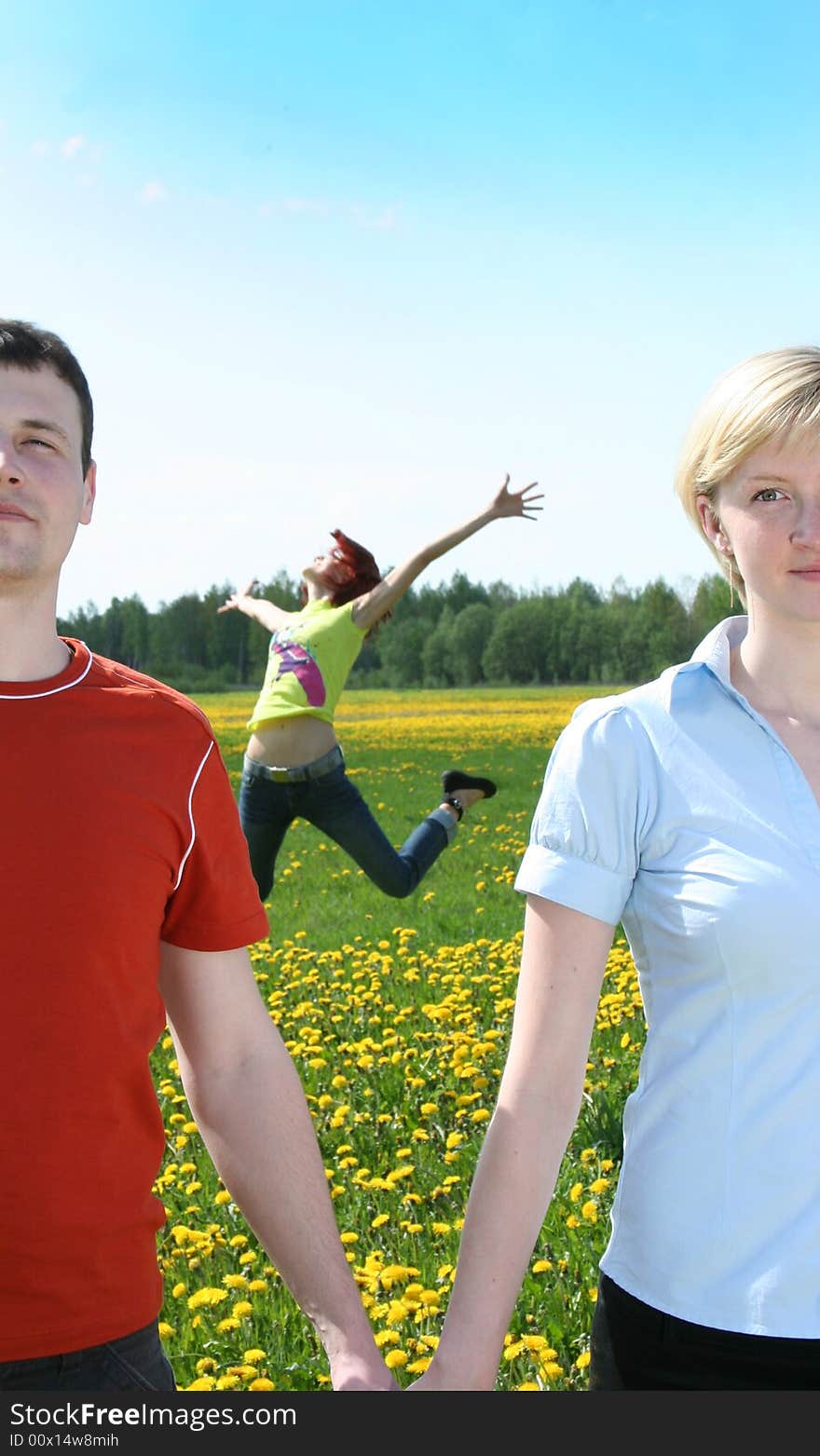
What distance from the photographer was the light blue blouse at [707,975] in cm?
186

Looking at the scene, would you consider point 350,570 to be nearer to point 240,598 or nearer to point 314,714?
point 314,714

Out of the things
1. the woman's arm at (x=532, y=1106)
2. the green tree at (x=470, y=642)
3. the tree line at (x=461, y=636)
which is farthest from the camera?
the green tree at (x=470, y=642)

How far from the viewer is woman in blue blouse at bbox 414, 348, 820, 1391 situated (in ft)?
6.11

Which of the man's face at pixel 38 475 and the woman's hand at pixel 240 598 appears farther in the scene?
the woman's hand at pixel 240 598

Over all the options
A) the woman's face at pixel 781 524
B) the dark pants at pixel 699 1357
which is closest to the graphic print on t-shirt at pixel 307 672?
the woman's face at pixel 781 524

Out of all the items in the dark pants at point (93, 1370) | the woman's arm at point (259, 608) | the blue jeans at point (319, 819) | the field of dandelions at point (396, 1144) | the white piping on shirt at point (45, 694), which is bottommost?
the field of dandelions at point (396, 1144)

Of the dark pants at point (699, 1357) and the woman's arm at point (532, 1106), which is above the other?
the woman's arm at point (532, 1106)

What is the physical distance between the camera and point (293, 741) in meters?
7.00

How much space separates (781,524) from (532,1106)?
2.99 ft

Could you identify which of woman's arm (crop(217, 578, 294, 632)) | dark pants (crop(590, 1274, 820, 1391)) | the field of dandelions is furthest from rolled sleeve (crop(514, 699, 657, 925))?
woman's arm (crop(217, 578, 294, 632))

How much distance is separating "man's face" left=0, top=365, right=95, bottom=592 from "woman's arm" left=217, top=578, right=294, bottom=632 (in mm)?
5170

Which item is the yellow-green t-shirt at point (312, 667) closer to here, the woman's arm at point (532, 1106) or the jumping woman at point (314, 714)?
the jumping woman at point (314, 714)

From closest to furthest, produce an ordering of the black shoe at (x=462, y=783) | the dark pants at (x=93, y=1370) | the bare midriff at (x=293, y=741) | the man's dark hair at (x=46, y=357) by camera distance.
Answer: the dark pants at (x=93, y=1370) < the man's dark hair at (x=46, y=357) < the bare midriff at (x=293, y=741) < the black shoe at (x=462, y=783)

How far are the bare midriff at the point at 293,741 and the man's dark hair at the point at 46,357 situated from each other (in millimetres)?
4719
